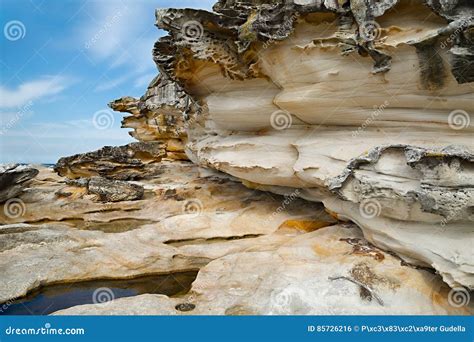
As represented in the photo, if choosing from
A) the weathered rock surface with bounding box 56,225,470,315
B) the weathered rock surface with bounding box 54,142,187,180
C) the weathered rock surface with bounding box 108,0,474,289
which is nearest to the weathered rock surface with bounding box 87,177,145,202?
the weathered rock surface with bounding box 54,142,187,180

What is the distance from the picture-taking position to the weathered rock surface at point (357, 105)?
7059 millimetres

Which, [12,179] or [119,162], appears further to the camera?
[119,162]

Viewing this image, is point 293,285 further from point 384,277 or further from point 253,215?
point 253,215

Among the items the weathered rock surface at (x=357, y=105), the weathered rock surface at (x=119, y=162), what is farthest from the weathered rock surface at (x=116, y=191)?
the weathered rock surface at (x=357, y=105)

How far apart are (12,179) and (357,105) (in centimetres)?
1531

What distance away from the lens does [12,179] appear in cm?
1596

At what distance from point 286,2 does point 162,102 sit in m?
12.6

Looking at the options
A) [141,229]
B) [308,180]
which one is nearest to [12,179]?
[141,229]

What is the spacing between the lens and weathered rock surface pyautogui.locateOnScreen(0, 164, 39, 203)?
15601 millimetres

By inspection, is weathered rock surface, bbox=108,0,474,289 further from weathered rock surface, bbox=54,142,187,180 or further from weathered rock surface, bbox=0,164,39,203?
weathered rock surface, bbox=54,142,187,180

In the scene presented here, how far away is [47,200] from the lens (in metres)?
16.7

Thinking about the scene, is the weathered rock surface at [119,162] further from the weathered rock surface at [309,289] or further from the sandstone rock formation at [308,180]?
the weathered rock surface at [309,289]

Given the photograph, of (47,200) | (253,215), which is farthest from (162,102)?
(253,215)

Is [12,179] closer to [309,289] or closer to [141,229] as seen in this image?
[141,229]
